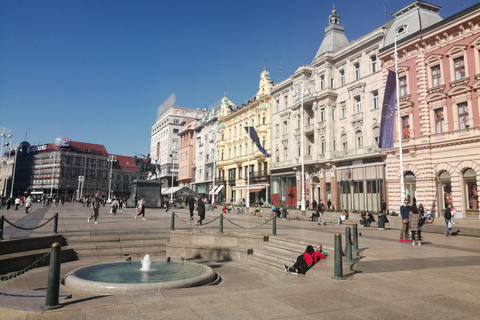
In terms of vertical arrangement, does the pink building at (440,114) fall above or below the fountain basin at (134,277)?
above

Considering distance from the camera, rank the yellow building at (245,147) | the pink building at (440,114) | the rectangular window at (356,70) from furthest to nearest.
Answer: the yellow building at (245,147) → the rectangular window at (356,70) → the pink building at (440,114)

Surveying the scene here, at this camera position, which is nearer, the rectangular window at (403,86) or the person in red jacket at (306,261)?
the person in red jacket at (306,261)

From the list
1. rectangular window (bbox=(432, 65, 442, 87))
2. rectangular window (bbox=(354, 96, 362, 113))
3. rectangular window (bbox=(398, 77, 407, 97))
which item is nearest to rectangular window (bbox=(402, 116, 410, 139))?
rectangular window (bbox=(398, 77, 407, 97))

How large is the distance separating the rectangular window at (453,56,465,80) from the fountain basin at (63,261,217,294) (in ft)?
86.8

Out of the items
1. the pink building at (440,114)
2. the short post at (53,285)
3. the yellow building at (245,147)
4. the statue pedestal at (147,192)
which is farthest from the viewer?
the yellow building at (245,147)

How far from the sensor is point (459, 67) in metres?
25.8

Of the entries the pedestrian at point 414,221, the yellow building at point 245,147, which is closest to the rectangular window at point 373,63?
the yellow building at point 245,147

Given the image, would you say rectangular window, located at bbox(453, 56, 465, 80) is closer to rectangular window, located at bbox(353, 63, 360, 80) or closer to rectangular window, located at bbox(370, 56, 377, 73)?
rectangular window, located at bbox(370, 56, 377, 73)

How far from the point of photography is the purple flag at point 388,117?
26.9 metres

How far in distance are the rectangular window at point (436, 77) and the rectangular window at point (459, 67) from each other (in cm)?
135

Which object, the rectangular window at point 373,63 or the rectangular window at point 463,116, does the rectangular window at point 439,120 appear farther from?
the rectangular window at point 373,63

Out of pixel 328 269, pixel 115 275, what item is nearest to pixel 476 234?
pixel 328 269

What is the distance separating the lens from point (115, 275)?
842cm

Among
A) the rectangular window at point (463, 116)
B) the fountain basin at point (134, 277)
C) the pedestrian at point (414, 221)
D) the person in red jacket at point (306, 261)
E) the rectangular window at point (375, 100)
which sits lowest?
the fountain basin at point (134, 277)
